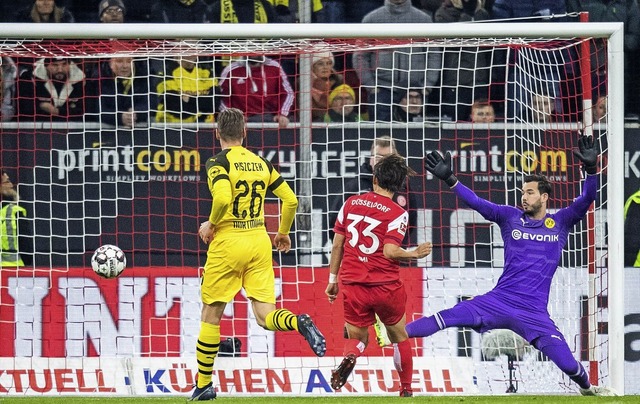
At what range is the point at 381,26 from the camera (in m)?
8.54

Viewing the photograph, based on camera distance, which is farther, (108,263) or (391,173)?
(108,263)

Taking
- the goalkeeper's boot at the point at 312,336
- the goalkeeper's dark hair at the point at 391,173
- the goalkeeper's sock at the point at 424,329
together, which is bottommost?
the goalkeeper's sock at the point at 424,329

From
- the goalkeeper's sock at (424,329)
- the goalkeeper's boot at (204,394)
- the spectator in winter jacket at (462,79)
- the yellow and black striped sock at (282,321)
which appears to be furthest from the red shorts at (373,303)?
the spectator in winter jacket at (462,79)

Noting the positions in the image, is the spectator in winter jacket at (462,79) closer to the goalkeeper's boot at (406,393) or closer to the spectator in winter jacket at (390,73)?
the spectator in winter jacket at (390,73)

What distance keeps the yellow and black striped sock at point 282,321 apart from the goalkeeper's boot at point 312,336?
0.20 feet

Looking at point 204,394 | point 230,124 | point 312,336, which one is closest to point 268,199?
point 230,124

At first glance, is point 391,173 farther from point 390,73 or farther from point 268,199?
point 390,73

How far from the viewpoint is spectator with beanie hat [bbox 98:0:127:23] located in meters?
11.4

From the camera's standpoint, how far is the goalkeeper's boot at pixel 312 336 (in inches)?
289

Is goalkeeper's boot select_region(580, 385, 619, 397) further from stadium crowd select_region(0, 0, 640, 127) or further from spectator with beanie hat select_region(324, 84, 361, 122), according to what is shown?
spectator with beanie hat select_region(324, 84, 361, 122)

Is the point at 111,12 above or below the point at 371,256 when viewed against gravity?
above

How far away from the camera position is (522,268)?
27.8ft

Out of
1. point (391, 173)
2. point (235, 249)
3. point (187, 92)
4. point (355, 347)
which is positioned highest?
point (187, 92)

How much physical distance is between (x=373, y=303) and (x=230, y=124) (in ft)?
5.25
